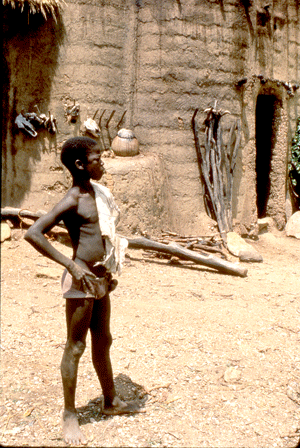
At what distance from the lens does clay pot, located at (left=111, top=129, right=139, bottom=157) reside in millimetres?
6859

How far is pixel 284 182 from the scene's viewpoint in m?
8.73

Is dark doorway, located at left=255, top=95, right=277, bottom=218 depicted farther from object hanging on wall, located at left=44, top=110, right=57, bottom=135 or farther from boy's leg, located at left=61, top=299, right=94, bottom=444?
boy's leg, located at left=61, top=299, right=94, bottom=444

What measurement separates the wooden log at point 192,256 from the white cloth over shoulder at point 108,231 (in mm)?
3362

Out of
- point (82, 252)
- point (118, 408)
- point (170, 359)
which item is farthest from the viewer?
point (170, 359)

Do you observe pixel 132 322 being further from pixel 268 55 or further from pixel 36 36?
pixel 268 55

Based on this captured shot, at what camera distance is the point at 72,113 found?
6738 mm

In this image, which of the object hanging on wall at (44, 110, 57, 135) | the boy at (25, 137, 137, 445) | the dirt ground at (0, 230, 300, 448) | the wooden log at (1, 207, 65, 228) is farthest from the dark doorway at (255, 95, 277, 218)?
the boy at (25, 137, 137, 445)

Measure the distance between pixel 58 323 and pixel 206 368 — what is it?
5.34ft

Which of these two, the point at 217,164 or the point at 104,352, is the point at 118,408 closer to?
the point at 104,352

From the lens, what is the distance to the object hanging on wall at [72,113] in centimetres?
672

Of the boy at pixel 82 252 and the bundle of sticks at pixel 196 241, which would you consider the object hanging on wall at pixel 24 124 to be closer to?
the bundle of sticks at pixel 196 241

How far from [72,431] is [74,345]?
20.1 inches

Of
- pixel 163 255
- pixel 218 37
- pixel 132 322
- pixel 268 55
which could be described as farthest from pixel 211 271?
pixel 268 55

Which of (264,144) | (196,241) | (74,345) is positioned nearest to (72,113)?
(196,241)
